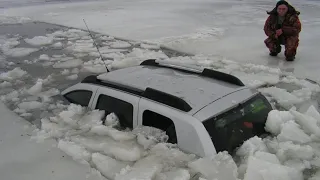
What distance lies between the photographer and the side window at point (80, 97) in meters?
4.25

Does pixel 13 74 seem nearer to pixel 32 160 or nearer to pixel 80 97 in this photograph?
pixel 80 97

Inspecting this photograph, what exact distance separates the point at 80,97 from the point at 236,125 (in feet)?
7.24

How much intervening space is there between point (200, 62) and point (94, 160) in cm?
472

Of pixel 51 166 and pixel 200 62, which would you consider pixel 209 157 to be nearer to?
pixel 51 166

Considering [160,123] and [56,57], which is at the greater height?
[160,123]

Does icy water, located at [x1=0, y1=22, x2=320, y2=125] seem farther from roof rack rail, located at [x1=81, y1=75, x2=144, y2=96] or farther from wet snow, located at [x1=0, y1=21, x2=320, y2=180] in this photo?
roof rack rail, located at [x1=81, y1=75, x2=144, y2=96]

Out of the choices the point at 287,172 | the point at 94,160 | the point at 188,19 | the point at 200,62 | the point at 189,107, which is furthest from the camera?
the point at 188,19

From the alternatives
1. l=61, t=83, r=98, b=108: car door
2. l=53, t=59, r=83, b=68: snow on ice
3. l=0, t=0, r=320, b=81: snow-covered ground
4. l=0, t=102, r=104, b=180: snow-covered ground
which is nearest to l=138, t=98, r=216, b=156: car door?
l=0, t=102, r=104, b=180: snow-covered ground

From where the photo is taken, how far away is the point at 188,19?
14117mm

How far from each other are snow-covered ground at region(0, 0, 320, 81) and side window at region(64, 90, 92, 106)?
460 centimetres

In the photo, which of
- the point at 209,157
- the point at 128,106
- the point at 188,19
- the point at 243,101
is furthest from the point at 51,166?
the point at 188,19

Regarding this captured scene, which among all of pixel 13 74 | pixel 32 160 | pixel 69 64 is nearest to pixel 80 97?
pixel 32 160

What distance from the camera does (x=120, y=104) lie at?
146 inches

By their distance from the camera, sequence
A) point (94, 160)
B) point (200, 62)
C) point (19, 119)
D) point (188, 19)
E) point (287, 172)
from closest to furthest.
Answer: point (287, 172) → point (94, 160) → point (19, 119) → point (200, 62) → point (188, 19)
